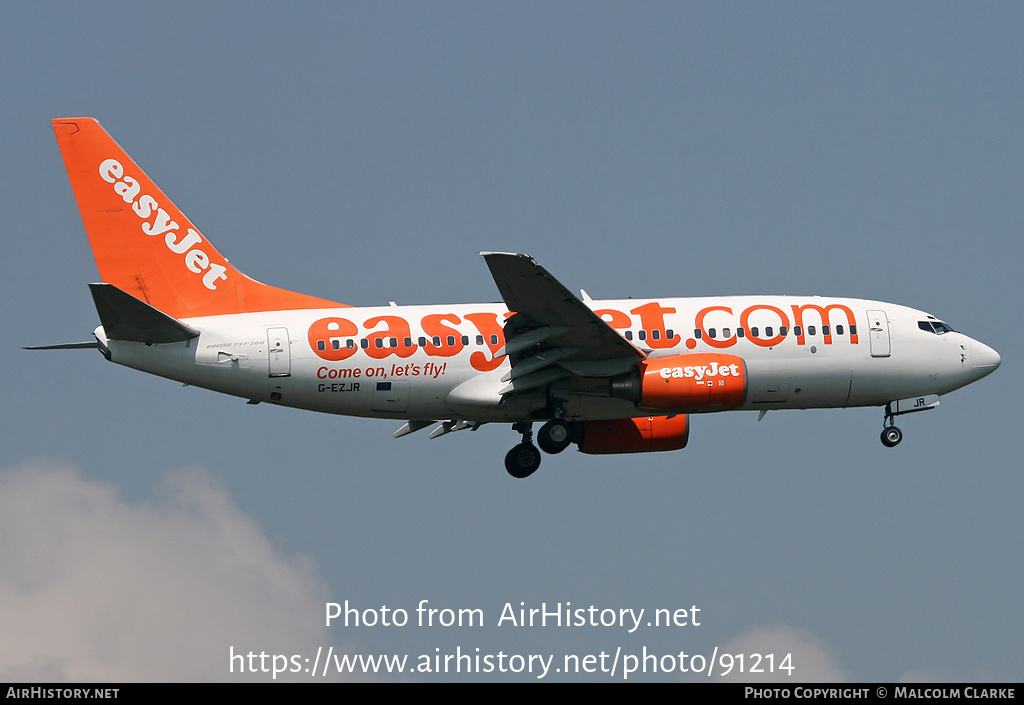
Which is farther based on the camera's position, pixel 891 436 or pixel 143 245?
pixel 891 436

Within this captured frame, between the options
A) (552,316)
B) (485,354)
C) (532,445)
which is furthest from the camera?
(532,445)

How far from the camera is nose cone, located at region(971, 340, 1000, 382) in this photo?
5059 centimetres

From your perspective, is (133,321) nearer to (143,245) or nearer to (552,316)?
(143,245)

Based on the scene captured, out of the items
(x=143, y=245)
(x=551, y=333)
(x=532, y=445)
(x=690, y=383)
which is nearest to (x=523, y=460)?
(x=532, y=445)

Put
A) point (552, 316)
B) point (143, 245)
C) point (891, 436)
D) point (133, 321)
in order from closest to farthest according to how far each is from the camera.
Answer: point (133, 321) → point (552, 316) → point (143, 245) → point (891, 436)

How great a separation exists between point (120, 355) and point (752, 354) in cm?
2021

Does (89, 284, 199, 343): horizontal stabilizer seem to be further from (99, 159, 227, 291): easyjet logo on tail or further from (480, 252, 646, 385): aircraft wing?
(480, 252, 646, 385): aircraft wing

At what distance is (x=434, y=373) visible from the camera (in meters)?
46.2

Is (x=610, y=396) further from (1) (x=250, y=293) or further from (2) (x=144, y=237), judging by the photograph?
(2) (x=144, y=237)

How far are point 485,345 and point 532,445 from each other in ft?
14.1

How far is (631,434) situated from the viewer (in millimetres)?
50844

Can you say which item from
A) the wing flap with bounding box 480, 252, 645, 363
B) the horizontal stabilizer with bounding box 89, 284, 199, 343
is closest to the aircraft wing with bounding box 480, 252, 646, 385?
the wing flap with bounding box 480, 252, 645, 363

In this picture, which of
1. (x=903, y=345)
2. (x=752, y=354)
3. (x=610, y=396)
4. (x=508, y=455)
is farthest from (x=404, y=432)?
(x=903, y=345)

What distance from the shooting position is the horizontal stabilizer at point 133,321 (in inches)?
1687
